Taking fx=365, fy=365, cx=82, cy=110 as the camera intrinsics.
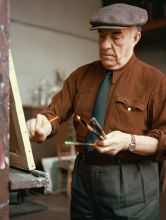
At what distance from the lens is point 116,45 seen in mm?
1531

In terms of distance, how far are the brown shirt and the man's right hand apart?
0.24 feet

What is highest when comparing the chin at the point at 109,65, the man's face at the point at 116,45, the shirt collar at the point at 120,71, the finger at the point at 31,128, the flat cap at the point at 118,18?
Answer: the flat cap at the point at 118,18

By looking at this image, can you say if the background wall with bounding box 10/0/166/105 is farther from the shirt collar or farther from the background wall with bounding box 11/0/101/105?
the shirt collar

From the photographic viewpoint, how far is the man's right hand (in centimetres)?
139

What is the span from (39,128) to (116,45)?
1.56ft

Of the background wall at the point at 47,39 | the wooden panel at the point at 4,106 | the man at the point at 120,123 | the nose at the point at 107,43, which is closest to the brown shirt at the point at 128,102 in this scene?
the man at the point at 120,123

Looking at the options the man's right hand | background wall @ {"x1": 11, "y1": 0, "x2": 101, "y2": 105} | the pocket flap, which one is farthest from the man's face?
background wall @ {"x1": 11, "y1": 0, "x2": 101, "y2": 105}

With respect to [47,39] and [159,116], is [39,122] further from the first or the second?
[47,39]

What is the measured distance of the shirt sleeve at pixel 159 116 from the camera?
1.44 metres

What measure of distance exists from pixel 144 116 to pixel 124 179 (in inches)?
11.0

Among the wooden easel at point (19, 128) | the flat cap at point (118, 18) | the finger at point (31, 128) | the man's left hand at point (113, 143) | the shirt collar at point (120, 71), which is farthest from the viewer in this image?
the shirt collar at point (120, 71)

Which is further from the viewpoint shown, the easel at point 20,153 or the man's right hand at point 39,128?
the man's right hand at point 39,128

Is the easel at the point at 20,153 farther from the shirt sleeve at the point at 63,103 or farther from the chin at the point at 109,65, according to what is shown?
the chin at the point at 109,65

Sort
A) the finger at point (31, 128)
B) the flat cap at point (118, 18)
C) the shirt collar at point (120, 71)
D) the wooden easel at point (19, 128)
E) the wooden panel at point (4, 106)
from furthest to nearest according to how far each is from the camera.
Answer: the shirt collar at point (120, 71)
the flat cap at point (118, 18)
the finger at point (31, 128)
the wooden easel at point (19, 128)
the wooden panel at point (4, 106)
